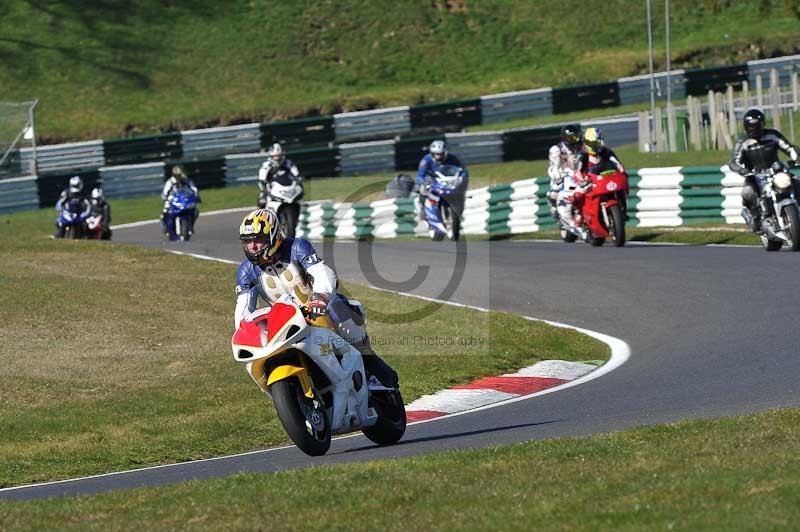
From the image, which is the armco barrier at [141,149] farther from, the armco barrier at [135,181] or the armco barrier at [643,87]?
the armco barrier at [643,87]

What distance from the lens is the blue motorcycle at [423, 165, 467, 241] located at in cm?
2438

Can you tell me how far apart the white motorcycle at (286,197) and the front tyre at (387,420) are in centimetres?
1468

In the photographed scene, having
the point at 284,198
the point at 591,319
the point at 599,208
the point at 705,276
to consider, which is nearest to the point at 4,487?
→ the point at 591,319

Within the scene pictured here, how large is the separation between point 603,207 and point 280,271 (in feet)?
41.6

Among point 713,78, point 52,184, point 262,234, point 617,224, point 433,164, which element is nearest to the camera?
point 262,234

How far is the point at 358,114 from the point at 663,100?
8.40 metres

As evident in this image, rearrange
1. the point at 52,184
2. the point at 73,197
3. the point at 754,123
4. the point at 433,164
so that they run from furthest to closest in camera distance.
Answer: the point at 52,184, the point at 73,197, the point at 433,164, the point at 754,123

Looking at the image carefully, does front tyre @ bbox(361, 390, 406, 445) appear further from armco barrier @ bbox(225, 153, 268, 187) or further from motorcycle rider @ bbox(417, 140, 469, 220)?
armco barrier @ bbox(225, 153, 268, 187)

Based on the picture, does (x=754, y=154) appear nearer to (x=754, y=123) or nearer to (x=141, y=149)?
(x=754, y=123)

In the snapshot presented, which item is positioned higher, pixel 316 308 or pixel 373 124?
pixel 373 124

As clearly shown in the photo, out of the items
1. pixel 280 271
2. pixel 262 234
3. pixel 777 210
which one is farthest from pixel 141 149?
pixel 262 234

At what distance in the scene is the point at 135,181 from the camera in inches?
1410

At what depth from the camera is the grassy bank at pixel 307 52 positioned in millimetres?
43125

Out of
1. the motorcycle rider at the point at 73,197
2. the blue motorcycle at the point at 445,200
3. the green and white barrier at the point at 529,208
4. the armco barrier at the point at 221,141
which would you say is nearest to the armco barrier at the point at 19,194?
the armco barrier at the point at 221,141
